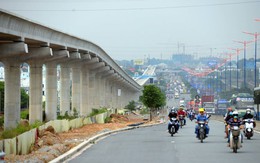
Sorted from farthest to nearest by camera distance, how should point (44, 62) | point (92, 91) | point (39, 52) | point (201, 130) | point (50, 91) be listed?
point (92, 91) < point (50, 91) < point (44, 62) < point (39, 52) < point (201, 130)

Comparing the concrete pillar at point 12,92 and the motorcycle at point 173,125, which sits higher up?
the concrete pillar at point 12,92

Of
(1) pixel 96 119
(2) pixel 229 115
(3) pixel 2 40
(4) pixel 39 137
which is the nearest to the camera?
(2) pixel 229 115

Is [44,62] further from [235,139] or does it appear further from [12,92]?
[235,139]

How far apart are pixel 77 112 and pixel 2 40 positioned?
101 feet

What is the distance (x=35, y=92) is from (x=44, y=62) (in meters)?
3.02

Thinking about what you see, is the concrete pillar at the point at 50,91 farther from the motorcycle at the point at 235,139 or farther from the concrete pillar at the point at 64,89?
the motorcycle at the point at 235,139

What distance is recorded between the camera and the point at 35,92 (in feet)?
192

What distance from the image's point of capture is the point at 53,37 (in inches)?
2212

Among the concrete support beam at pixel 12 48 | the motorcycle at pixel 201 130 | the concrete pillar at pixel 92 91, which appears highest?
the concrete support beam at pixel 12 48

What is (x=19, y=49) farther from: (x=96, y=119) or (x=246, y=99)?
(x=246, y=99)

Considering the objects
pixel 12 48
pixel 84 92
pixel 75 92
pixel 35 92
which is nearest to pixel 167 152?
pixel 12 48

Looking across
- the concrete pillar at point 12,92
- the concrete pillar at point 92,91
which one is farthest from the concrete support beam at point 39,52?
the concrete pillar at point 92,91

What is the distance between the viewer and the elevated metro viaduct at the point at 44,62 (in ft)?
147

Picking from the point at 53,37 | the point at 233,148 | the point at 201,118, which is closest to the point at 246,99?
the point at 53,37
